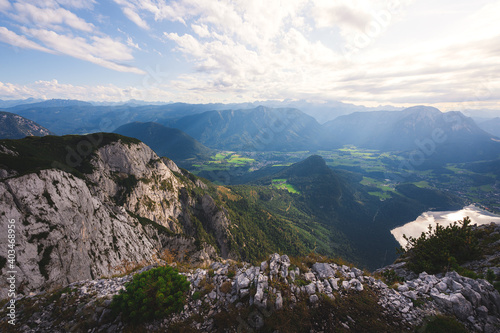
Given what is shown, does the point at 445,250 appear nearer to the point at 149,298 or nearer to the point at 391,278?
the point at 391,278

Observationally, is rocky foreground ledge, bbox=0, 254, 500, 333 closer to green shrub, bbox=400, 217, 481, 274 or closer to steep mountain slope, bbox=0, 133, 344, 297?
green shrub, bbox=400, 217, 481, 274

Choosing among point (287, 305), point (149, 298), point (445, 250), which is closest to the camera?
point (149, 298)

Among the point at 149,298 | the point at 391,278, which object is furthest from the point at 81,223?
the point at 391,278

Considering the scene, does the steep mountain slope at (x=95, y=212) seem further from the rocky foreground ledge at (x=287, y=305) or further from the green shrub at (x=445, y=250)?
the green shrub at (x=445, y=250)

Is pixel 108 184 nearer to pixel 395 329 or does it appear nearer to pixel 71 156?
pixel 71 156

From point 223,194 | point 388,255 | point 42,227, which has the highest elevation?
point 42,227

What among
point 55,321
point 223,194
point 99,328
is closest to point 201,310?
point 99,328

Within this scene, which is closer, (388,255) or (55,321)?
(55,321)
